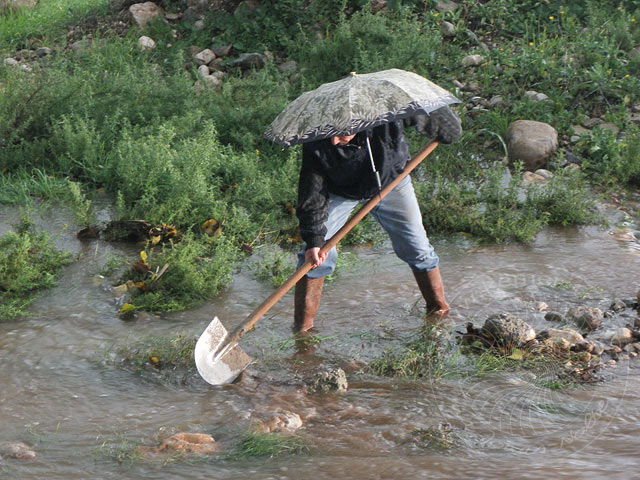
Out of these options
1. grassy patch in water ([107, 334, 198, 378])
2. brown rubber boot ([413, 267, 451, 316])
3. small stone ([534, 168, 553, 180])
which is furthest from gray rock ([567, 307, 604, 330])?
small stone ([534, 168, 553, 180])

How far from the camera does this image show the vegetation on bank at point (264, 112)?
5.89 meters

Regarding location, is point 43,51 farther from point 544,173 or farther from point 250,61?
point 544,173

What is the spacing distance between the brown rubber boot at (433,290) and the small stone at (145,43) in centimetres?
563

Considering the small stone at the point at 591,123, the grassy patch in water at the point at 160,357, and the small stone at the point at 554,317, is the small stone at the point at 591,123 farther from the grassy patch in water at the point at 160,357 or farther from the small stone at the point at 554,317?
the grassy patch in water at the point at 160,357

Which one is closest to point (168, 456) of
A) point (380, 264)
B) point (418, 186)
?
point (380, 264)

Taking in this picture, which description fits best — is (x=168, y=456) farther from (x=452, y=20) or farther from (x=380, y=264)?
(x=452, y=20)

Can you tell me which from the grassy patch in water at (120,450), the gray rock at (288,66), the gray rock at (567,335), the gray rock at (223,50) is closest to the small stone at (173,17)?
the gray rock at (223,50)

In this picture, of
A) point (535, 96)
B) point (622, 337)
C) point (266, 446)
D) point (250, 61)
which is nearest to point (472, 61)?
point (535, 96)

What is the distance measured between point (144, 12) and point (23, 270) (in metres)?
5.49

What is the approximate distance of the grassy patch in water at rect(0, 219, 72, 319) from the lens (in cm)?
488

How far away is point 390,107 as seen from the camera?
12.2ft

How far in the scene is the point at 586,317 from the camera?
4.49m

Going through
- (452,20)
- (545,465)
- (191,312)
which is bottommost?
(191,312)

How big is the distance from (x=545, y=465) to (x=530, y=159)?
4.27 m
